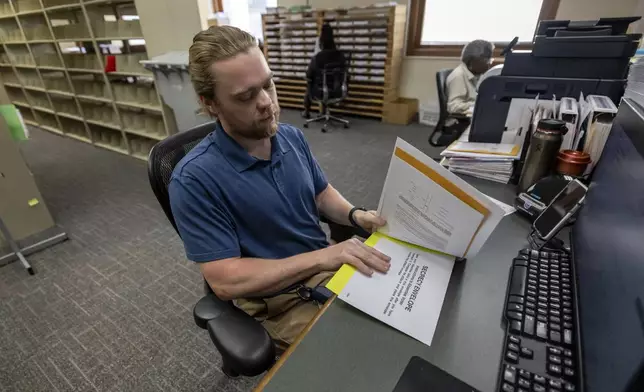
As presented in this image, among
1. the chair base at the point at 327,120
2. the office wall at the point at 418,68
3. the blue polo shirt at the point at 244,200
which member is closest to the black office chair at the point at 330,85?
the chair base at the point at 327,120

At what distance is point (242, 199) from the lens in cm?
87

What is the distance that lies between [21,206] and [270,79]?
2.39m

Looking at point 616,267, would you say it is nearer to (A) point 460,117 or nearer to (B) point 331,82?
(A) point 460,117

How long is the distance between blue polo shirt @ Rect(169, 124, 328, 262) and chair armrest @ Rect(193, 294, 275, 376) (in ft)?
0.43

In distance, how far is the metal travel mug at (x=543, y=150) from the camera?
1.01 metres

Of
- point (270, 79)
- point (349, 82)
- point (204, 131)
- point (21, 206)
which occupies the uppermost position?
point (270, 79)

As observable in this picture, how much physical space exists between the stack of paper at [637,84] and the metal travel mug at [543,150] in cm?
18

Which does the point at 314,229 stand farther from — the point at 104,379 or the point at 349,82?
the point at 349,82

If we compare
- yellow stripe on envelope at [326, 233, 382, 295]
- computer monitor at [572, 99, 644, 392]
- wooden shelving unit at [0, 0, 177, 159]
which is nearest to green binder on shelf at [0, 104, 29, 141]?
wooden shelving unit at [0, 0, 177, 159]

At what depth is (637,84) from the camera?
2.87ft

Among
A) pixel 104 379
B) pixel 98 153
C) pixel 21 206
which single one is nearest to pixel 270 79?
pixel 104 379

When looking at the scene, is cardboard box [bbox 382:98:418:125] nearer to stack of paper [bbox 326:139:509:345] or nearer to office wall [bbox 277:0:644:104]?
office wall [bbox 277:0:644:104]

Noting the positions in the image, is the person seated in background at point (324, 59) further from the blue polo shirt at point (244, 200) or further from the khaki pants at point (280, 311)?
the khaki pants at point (280, 311)

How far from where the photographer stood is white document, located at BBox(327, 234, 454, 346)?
0.61 meters
